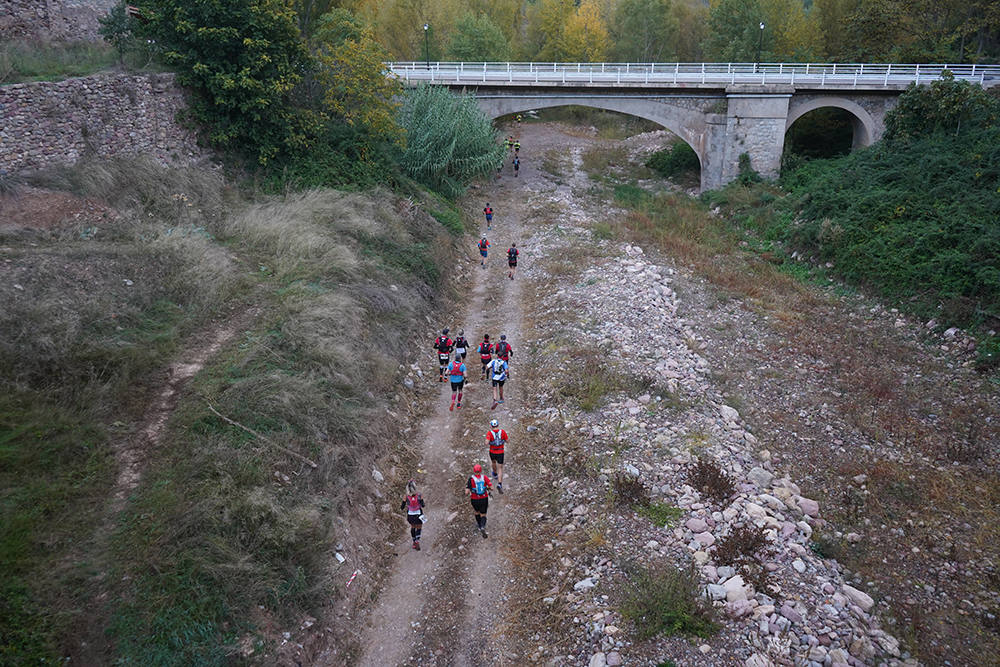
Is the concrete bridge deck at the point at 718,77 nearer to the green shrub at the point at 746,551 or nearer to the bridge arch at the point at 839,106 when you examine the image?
the bridge arch at the point at 839,106

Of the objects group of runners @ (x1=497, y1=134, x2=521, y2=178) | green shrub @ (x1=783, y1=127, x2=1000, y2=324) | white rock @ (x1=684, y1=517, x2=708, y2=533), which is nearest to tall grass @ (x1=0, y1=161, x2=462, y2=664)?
white rock @ (x1=684, y1=517, x2=708, y2=533)

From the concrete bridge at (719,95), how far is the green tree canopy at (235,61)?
15466mm

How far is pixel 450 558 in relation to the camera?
37.8ft

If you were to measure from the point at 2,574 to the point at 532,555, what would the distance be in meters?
8.11

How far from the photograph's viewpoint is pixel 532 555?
11.5 meters

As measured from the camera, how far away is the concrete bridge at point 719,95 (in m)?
37.3

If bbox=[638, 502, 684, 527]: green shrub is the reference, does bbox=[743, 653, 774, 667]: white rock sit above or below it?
below

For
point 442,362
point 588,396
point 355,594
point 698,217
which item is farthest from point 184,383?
point 698,217

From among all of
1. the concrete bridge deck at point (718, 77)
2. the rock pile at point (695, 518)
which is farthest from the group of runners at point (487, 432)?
the concrete bridge deck at point (718, 77)

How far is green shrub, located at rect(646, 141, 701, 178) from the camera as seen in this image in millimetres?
45219

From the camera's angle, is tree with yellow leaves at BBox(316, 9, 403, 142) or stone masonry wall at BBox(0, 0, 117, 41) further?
tree with yellow leaves at BBox(316, 9, 403, 142)

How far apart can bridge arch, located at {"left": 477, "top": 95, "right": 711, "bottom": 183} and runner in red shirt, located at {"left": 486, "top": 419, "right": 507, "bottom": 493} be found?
30.6m

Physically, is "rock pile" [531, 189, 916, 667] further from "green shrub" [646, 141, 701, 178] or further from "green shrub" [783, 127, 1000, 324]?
"green shrub" [646, 141, 701, 178]

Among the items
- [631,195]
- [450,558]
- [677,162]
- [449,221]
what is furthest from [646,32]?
[450,558]
